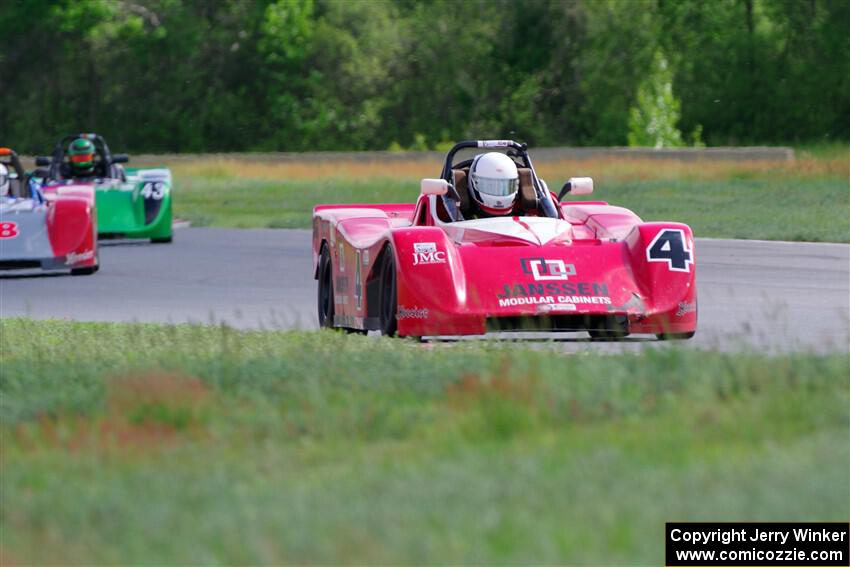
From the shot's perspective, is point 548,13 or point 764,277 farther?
point 548,13

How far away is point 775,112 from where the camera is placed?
59938 mm

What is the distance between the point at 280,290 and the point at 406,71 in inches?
1911

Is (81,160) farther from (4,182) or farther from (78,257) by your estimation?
(78,257)

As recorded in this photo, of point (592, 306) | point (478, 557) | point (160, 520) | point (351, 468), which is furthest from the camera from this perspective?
point (592, 306)

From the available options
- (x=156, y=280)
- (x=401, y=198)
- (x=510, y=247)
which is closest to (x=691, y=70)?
(x=401, y=198)

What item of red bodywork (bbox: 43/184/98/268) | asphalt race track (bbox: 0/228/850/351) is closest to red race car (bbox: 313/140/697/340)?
asphalt race track (bbox: 0/228/850/351)

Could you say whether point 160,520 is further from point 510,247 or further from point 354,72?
point 354,72

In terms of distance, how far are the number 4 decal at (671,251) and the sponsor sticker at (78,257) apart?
8926mm

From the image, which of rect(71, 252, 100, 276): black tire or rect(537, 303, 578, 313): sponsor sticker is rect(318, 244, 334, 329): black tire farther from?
rect(71, 252, 100, 276): black tire

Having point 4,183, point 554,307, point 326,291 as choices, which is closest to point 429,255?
point 554,307

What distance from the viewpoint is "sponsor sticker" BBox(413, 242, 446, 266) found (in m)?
10.8

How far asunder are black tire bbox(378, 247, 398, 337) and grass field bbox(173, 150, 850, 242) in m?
10.7

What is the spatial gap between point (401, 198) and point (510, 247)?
2281 cm

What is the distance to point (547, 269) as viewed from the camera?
10.9 metres
